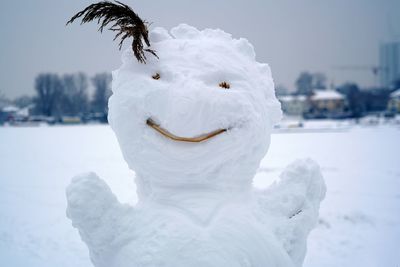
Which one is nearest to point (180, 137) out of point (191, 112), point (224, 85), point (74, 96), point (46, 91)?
point (191, 112)

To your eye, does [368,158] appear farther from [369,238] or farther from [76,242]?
[76,242]

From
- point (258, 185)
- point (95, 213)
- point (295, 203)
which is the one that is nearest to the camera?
point (95, 213)

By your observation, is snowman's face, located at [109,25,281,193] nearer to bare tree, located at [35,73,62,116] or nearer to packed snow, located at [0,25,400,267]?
packed snow, located at [0,25,400,267]

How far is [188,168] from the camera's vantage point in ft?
6.14

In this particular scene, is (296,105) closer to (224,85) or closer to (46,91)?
(46,91)

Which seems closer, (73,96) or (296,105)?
(73,96)

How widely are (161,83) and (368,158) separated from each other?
9.12 metres

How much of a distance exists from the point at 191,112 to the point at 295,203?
0.82 metres

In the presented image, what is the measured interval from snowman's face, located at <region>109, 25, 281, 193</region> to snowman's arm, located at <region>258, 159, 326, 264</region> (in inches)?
7.7

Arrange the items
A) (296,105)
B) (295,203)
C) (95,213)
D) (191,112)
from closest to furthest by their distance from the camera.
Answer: (191,112)
(95,213)
(295,203)
(296,105)

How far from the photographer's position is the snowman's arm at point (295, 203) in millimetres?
2014

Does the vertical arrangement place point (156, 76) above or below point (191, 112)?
above

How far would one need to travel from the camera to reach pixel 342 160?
30.7ft

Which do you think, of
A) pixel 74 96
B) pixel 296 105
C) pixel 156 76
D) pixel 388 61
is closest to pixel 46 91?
pixel 74 96
